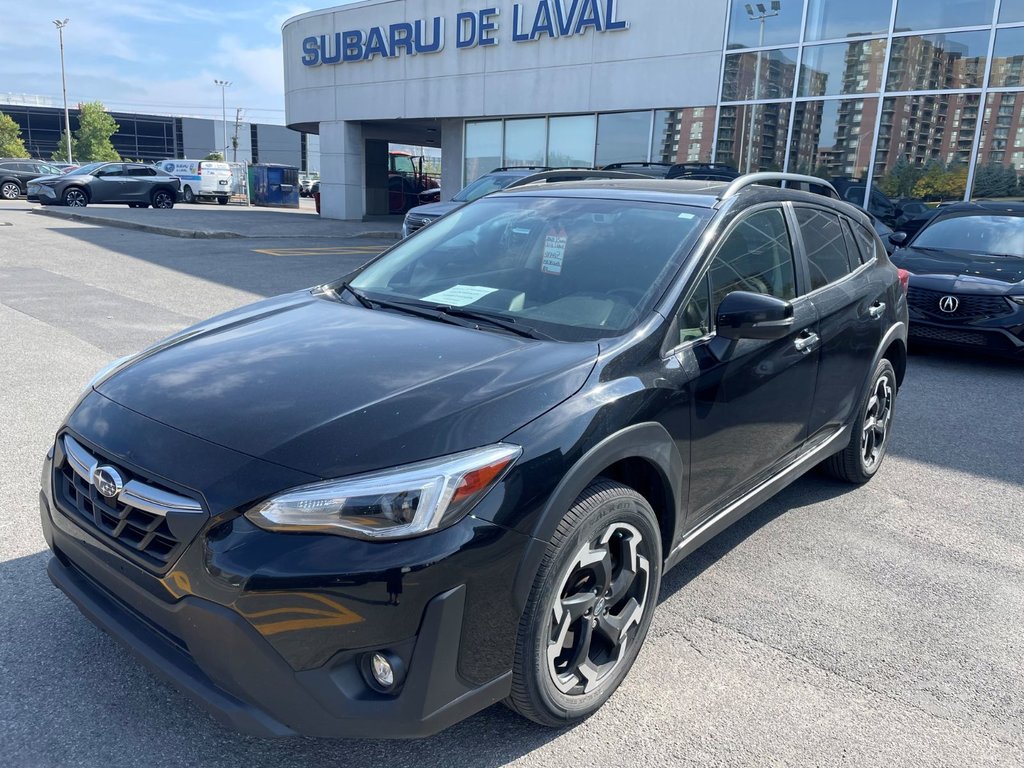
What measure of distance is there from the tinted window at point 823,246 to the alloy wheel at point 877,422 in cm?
77

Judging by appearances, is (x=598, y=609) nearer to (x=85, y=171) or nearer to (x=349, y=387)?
(x=349, y=387)

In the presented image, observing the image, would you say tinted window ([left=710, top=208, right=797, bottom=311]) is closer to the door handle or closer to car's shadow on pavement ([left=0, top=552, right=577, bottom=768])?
the door handle

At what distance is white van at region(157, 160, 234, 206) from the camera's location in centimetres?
4028

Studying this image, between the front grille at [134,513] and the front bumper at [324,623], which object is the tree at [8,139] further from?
the front bumper at [324,623]

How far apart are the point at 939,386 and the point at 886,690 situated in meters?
5.05

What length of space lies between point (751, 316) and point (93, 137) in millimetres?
81850

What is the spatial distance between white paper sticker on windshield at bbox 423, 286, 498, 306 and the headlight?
1.28 meters

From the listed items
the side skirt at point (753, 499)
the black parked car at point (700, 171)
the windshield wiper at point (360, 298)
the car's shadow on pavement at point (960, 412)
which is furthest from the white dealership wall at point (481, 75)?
the windshield wiper at point (360, 298)

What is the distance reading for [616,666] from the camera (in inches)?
107

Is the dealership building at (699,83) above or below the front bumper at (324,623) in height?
above

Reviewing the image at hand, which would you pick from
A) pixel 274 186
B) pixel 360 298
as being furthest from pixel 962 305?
pixel 274 186

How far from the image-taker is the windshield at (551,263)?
10.1ft

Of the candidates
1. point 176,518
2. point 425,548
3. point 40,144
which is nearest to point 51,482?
point 176,518

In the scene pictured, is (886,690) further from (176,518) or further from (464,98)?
(464,98)
